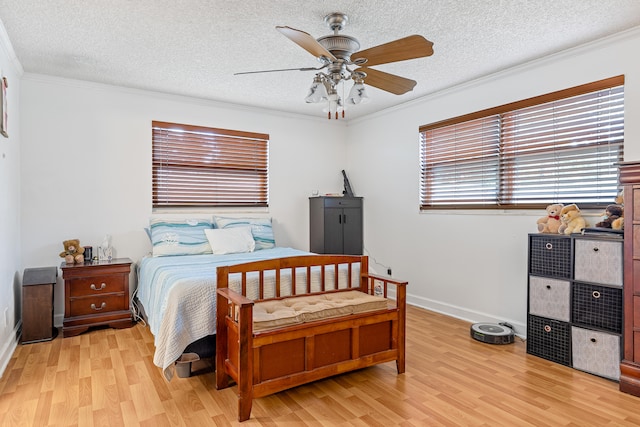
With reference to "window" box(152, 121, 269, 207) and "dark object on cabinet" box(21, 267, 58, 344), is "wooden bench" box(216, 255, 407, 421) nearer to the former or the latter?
"dark object on cabinet" box(21, 267, 58, 344)

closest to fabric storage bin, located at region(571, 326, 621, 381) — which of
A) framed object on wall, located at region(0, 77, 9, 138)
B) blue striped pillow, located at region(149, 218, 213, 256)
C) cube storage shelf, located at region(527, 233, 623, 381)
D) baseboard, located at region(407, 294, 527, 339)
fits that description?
cube storage shelf, located at region(527, 233, 623, 381)

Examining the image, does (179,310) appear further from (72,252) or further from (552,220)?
(552,220)

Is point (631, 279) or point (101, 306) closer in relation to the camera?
point (631, 279)

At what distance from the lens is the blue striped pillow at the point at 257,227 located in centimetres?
429

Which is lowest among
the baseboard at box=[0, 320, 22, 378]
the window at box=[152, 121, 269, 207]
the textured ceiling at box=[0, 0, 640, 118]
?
the baseboard at box=[0, 320, 22, 378]

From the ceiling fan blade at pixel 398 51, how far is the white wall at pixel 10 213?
8.40 feet

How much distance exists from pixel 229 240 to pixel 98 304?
1345 millimetres

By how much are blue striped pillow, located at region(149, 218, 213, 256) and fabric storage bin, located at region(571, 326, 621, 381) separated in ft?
10.8

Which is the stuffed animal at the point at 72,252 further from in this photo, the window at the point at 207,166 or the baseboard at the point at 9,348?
the window at the point at 207,166

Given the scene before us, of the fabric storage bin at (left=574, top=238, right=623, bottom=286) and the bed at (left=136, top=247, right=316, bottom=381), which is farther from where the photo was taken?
the fabric storage bin at (left=574, top=238, right=623, bottom=286)

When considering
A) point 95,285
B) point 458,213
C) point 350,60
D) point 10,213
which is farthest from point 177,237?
point 458,213

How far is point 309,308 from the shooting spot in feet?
7.93

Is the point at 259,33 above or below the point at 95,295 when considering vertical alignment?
above

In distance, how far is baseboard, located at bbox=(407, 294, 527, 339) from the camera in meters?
3.42
